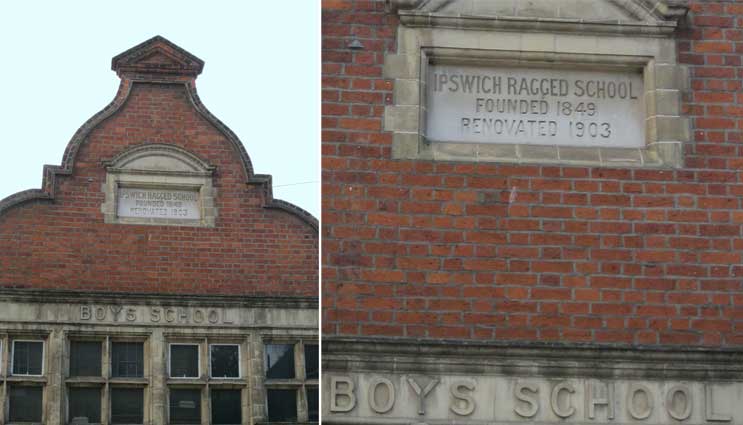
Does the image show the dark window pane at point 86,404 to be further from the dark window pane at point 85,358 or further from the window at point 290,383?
the window at point 290,383

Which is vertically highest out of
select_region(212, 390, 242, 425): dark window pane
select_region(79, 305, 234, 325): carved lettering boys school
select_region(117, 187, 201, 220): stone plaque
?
select_region(117, 187, 201, 220): stone plaque

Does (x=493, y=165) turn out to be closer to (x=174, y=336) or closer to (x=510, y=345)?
(x=510, y=345)

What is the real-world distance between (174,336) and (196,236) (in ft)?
4.50

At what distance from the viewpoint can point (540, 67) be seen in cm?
1193

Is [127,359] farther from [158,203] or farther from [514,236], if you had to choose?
[514,236]

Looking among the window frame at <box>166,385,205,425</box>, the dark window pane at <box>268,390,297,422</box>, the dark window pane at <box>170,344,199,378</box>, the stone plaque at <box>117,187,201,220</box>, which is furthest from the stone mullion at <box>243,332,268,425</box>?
the stone plaque at <box>117,187,201,220</box>

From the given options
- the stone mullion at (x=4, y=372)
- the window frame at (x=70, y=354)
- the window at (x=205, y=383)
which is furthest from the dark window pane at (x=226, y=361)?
the stone mullion at (x=4, y=372)

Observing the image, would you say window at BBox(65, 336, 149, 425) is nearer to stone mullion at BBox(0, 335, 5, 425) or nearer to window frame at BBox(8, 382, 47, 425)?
window frame at BBox(8, 382, 47, 425)

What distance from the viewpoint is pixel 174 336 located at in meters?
21.4

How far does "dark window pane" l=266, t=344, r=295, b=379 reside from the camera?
21844 millimetres

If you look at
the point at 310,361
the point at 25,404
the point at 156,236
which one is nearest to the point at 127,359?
the point at 25,404

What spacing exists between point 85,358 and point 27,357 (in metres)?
0.70

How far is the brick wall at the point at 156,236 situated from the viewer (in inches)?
850

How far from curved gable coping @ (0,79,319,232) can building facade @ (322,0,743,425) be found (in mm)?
10535
